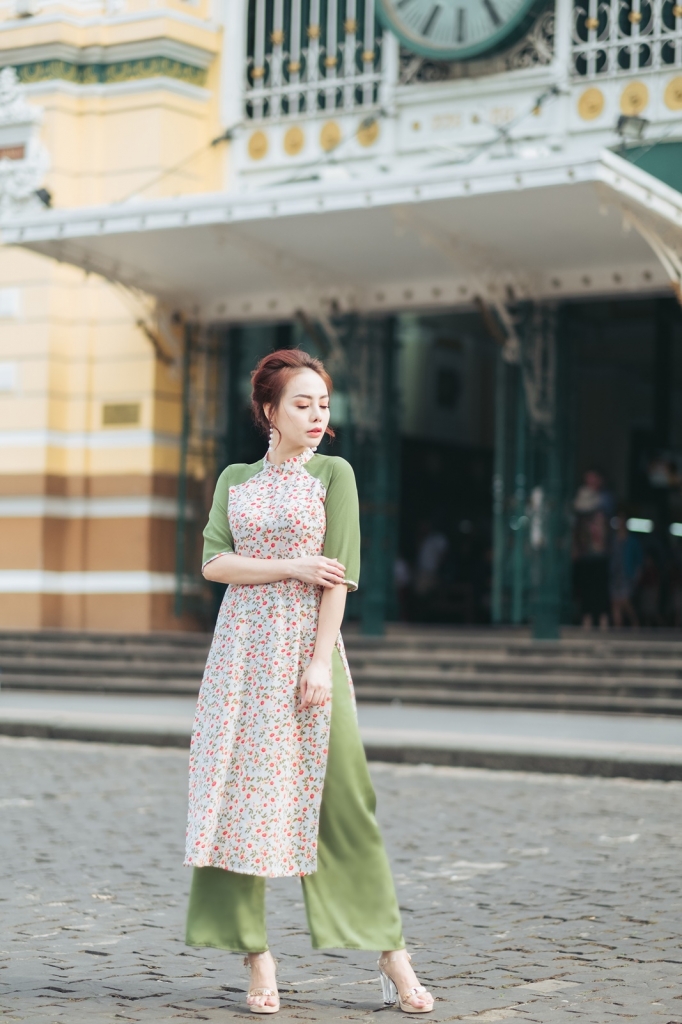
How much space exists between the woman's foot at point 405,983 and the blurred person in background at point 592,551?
44.3 feet

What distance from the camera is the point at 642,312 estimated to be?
2261 cm

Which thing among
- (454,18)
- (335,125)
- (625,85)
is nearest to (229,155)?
(335,125)

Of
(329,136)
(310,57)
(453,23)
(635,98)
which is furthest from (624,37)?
(310,57)

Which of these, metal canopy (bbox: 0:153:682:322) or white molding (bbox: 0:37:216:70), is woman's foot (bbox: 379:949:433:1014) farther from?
white molding (bbox: 0:37:216:70)

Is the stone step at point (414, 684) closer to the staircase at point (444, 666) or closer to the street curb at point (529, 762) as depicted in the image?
the staircase at point (444, 666)

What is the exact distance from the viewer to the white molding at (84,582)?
1855 cm

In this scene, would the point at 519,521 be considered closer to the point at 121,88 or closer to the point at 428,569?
the point at 428,569

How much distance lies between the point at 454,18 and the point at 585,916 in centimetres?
1209

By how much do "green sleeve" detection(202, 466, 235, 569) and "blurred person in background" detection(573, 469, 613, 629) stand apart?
13425 millimetres

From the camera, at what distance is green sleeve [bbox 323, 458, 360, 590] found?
190 inches

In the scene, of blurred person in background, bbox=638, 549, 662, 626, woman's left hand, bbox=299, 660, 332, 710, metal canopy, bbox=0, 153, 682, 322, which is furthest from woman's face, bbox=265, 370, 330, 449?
blurred person in background, bbox=638, 549, 662, 626

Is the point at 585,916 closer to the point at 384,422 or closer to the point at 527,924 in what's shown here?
the point at 527,924

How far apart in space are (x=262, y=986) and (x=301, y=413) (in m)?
1.62

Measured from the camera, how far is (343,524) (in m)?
4.84
